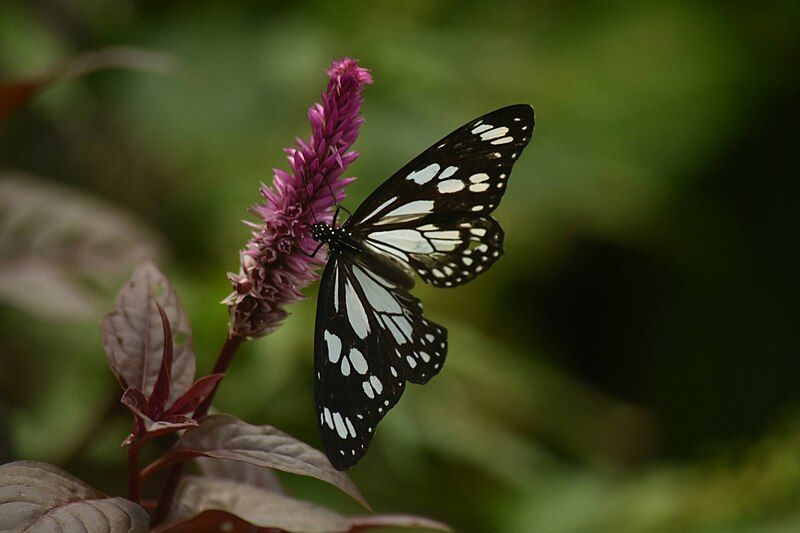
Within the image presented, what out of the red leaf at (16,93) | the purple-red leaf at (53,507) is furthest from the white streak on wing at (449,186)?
the red leaf at (16,93)

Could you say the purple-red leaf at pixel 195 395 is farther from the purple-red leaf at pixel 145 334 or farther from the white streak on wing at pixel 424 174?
the white streak on wing at pixel 424 174

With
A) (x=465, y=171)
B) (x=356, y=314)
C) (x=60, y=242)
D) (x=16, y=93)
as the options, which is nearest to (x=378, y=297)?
(x=356, y=314)

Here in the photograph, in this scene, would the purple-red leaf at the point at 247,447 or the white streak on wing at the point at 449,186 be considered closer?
the purple-red leaf at the point at 247,447

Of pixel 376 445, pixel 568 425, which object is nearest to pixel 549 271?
pixel 568 425

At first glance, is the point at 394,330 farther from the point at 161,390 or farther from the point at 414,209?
the point at 161,390

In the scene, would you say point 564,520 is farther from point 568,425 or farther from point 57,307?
point 57,307

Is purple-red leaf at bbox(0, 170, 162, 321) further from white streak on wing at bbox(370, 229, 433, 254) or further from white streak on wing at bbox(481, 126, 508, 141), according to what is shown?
white streak on wing at bbox(481, 126, 508, 141)
